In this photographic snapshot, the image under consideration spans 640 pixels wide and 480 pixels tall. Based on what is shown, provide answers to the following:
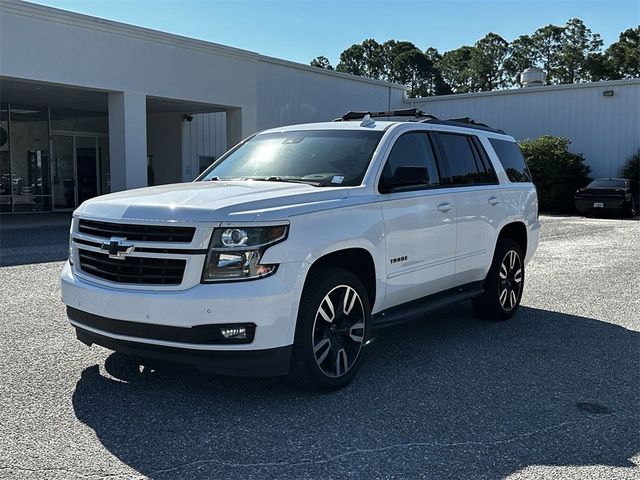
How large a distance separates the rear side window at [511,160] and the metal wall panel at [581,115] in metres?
21.1

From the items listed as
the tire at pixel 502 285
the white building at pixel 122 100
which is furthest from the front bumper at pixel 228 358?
the white building at pixel 122 100

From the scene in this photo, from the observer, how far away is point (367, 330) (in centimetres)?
500

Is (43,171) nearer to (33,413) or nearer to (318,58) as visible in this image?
(33,413)

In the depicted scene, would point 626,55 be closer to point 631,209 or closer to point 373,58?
point 373,58

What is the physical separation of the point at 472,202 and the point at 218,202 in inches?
117

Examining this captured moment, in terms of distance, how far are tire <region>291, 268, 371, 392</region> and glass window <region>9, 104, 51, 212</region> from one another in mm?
20125

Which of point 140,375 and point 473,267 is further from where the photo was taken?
point 473,267

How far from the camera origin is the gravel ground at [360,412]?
12.0 feet

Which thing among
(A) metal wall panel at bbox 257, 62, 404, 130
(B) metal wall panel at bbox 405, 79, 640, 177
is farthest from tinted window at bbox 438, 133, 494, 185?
(B) metal wall panel at bbox 405, 79, 640, 177

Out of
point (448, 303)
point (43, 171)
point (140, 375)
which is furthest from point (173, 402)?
point (43, 171)

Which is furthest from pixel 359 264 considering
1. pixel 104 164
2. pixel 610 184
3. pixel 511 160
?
pixel 104 164

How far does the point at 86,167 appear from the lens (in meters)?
24.7

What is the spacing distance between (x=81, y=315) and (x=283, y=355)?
4.91ft

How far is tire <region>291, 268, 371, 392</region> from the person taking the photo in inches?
176
